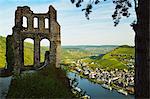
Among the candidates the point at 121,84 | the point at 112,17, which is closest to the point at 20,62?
the point at 112,17

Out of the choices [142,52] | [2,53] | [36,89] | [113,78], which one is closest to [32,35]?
[36,89]

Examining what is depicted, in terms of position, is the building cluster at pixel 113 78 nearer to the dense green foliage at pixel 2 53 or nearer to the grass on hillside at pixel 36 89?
the dense green foliage at pixel 2 53

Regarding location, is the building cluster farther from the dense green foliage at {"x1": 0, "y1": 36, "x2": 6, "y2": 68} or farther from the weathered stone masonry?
the weathered stone masonry

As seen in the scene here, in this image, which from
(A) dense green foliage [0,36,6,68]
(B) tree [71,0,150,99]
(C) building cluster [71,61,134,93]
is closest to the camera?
(B) tree [71,0,150,99]

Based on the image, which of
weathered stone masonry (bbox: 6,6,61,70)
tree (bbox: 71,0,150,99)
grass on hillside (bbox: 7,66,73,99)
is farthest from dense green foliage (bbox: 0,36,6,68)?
tree (bbox: 71,0,150,99)

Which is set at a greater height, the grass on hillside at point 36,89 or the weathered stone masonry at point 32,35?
the weathered stone masonry at point 32,35

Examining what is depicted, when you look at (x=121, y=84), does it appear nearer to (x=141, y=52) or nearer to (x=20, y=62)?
(x=20, y=62)

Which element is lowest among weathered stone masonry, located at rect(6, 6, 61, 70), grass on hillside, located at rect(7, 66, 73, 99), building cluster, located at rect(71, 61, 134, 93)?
building cluster, located at rect(71, 61, 134, 93)

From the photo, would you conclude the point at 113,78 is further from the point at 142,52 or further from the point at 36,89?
the point at 142,52

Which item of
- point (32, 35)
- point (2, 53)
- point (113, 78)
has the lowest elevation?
point (113, 78)

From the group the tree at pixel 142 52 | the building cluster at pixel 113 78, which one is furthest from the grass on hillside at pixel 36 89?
the building cluster at pixel 113 78
